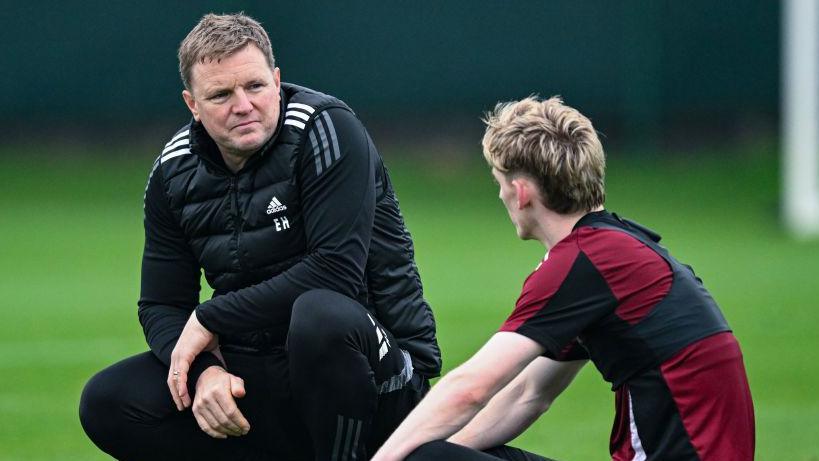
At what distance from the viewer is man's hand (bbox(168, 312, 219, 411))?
12.8 feet

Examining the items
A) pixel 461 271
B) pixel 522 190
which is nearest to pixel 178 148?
pixel 522 190

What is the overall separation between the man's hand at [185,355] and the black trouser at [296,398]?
0.10 metres

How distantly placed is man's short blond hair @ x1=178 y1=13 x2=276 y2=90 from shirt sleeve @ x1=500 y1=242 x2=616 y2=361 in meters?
1.23

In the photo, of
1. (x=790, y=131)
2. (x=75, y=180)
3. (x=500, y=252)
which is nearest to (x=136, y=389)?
(x=500, y=252)

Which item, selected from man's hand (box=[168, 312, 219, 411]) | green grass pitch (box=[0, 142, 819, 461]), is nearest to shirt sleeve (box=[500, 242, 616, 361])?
man's hand (box=[168, 312, 219, 411])

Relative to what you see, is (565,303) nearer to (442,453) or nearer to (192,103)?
(442,453)

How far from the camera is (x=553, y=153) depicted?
3336mm

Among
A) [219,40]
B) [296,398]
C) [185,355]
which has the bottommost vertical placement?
[296,398]

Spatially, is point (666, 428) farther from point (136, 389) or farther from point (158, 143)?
point (158, 143)

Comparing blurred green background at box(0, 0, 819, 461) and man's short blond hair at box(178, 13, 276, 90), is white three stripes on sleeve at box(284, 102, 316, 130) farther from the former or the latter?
blurred green background at box(0, 0, 819, 461)

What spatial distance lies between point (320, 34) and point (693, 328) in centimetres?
1236

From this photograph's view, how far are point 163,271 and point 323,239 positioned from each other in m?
0.58

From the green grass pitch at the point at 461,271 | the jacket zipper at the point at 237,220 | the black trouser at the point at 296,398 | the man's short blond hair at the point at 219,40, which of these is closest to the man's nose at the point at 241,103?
the man's short blond hair at the point at 219,40

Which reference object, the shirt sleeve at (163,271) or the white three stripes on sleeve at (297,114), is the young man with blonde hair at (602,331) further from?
the shirt sleeve at (163,271)
